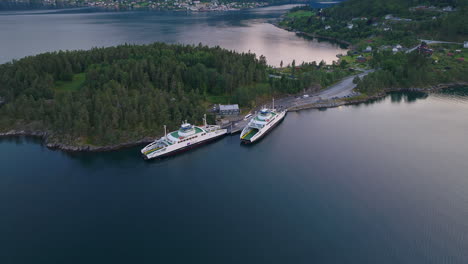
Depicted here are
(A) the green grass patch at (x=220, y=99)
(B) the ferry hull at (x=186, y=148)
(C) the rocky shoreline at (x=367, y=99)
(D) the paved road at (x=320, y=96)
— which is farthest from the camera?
(C) the rocky shoreline at (x=367, y=99)

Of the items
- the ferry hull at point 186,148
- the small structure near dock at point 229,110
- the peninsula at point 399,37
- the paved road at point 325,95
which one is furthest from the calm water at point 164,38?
the ferry hull at point 186,148

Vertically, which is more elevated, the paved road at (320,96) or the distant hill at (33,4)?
the distant hill at (33,4)

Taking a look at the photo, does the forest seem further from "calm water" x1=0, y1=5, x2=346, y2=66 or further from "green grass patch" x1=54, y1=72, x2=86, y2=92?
"calm water" x1=0, y1=5, x2=346, y2=66

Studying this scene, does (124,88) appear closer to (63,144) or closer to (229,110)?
(63,144)

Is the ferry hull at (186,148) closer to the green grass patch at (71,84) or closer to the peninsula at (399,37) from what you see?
the green grass patch at (71,84)

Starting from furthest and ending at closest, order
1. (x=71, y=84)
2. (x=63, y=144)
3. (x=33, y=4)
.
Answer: (x=33, y=4), (x=71, y=84), (x=63, y=144)

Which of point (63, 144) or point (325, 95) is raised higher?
point (325, 95)

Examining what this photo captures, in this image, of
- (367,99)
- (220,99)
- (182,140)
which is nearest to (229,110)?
(220,99)
